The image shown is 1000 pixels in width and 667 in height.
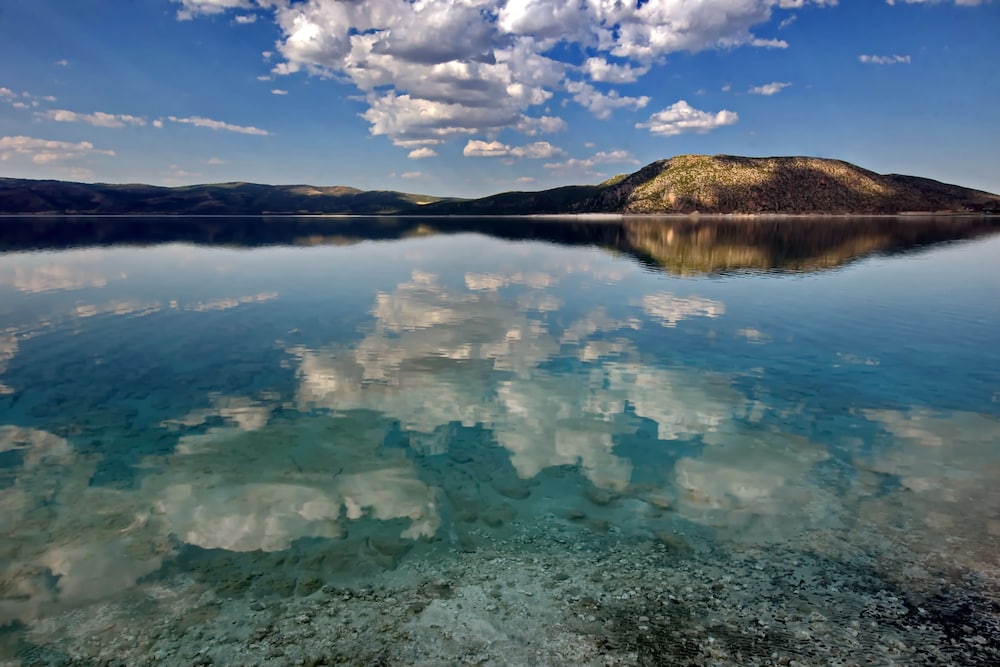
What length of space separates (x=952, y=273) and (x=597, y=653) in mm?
90286

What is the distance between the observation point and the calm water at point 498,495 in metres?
11.3

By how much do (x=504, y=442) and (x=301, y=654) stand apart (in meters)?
10.7

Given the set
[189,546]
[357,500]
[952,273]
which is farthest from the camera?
[952,273]

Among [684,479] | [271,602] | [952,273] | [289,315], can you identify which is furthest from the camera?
[952,273]

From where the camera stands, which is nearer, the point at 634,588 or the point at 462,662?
the point at 462,662

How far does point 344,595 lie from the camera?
12445 millimetres

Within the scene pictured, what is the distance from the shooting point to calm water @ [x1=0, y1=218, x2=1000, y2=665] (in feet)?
Answer: 37.1

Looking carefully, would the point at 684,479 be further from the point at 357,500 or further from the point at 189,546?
the point at 189,546

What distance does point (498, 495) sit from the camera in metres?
16.8

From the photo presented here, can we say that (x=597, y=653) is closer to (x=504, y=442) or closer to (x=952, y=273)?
(x=504, y=442)

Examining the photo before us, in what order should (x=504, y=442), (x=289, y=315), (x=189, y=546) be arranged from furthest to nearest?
1. (x=289, y=315)
2. (x=504, y=442)
3. (x=189, y=546)

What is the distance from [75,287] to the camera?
198 feet

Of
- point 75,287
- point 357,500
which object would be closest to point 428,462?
point 357,500

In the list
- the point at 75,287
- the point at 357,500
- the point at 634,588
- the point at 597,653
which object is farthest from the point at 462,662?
the point at 75,287
